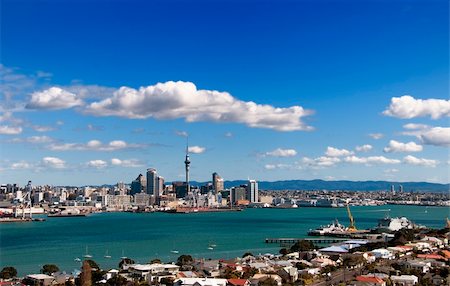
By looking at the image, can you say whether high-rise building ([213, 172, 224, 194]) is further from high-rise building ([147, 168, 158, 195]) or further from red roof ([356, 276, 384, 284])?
red roof ([356, 276, 384, 284])

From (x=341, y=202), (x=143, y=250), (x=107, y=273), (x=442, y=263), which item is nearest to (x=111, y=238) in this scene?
(x=143, y=250)

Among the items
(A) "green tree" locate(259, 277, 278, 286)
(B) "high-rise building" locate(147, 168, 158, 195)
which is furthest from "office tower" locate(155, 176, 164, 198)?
(A) "green tree" locate(259, 277, 278, 286)

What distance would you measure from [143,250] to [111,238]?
153 inches

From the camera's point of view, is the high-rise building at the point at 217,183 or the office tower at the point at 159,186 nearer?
the office tower at the point at 159,186

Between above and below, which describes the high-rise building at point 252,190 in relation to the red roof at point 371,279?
above

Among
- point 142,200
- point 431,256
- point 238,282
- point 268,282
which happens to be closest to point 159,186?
point 142,200

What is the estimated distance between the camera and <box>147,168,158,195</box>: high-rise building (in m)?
51.3

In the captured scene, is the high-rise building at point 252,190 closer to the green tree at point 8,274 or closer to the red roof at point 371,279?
the green tree at point 8,274

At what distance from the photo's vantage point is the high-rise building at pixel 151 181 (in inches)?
2020

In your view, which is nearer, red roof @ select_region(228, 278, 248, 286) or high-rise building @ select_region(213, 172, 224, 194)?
red roof @ select_region(228, 278, 248, 286)

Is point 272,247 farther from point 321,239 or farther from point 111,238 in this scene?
point 111,238

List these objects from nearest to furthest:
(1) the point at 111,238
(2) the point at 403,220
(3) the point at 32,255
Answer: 1. (3) the point at 32,255
2. (1) the point at 111,238
3. (2) the point at 403,220

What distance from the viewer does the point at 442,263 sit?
27.6 feet

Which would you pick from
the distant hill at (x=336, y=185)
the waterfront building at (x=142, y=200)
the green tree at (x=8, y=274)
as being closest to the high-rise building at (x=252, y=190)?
the waterfront building at (x=142, y=200)
